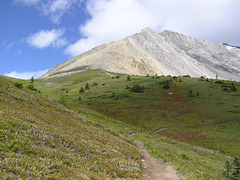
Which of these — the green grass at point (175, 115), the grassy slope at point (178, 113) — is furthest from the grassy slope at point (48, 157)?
the grassy slope at point (178, 113)

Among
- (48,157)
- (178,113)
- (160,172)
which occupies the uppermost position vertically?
(48,157)

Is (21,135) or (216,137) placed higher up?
(21,135)

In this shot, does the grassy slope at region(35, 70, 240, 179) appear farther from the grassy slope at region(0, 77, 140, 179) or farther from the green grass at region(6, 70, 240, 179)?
the grassy slope at region(0, 77, 140, 179)

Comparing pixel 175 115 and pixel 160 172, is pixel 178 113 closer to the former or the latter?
pixel 175 115

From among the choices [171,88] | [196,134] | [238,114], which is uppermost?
[171,88]

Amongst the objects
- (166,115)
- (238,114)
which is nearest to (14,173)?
(166,115)

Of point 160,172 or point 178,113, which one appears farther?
point 178,113

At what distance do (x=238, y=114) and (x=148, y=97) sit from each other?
119ft

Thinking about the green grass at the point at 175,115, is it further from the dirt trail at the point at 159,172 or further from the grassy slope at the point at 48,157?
the grassy slope at the point at 48,157

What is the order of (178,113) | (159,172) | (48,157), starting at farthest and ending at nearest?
(178,113) → (159,172) → (48,157)

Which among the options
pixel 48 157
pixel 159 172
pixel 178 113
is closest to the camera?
pixel 48 157

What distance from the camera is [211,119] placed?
202 feet

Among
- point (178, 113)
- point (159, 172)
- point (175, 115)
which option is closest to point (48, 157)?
point (159, 172)

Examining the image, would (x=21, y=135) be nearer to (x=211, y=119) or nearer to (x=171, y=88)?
(x=211, y=119)
